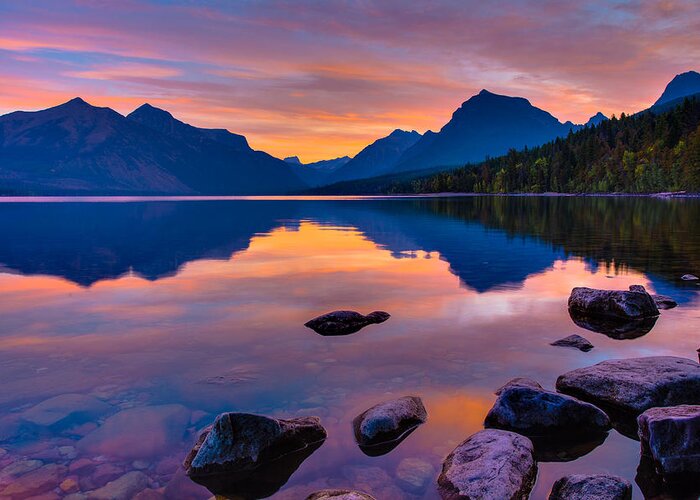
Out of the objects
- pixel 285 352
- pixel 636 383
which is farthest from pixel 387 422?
pixel 636 383

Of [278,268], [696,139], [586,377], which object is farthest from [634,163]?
[586,377]

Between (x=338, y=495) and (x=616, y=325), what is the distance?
15.8 meters

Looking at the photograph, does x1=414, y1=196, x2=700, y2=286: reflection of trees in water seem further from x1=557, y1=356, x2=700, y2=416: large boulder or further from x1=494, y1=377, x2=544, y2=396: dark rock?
x1=494, y1=377, x2=544, y2=396: dark rock

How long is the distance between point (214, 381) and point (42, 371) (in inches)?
216

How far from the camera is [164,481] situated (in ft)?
30.1

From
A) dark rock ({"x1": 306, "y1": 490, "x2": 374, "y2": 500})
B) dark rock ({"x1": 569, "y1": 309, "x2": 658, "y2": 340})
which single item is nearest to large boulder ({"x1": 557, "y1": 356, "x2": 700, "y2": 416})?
dark rock ({"x1": 569, "y1": 309, "x2": 658, "y2": 340})

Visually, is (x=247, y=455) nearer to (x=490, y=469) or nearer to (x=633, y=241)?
(x=490, y=469)

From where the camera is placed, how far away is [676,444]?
30.2ft

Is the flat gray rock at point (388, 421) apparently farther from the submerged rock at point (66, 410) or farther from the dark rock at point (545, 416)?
the submerged rock at point (66, 410)

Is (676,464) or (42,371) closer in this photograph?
(676,464)

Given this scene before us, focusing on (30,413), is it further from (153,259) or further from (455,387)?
(153,259)

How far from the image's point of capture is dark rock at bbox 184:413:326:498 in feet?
30.4

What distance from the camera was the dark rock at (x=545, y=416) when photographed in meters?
10.9

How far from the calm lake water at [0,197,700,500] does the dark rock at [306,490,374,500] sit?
0.72 m
